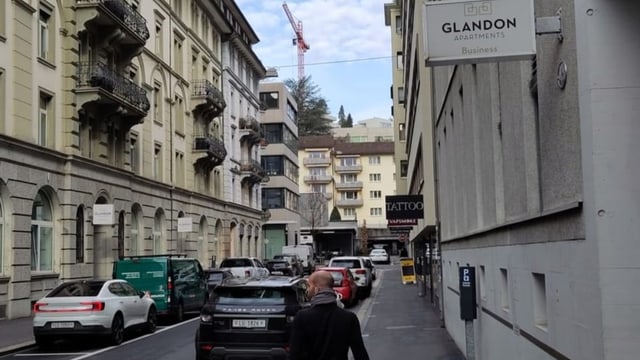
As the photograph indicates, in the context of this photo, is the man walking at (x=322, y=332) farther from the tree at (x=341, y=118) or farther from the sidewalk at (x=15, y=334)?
the tree at (x=341, y=118)

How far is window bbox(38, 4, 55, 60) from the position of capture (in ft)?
87.9

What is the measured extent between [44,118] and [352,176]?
339ft

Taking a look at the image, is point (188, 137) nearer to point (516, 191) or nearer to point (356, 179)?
point (516, 191)

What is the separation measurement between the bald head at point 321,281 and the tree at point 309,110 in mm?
136668

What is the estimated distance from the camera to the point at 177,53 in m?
44.5

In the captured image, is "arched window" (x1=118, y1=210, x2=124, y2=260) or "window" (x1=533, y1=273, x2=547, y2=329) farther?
"arched window" (x1=118, y1=210, x2=124, y2=260)

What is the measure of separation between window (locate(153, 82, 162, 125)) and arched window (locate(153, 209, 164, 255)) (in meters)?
4.98

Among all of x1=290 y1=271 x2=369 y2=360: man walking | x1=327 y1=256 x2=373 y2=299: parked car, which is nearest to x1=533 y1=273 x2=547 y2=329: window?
x1=290 y1=271 x2=369 y2=360: man walking

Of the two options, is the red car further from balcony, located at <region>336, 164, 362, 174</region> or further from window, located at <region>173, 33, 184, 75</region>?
balcony, located at <region>336, 164, 362, 174</region>

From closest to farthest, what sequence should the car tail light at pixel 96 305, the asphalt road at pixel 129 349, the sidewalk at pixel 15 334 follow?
the asphalt road at pixel 129 349
the car tail light at pixel 96 305
the sidewalk at pixel 15 334

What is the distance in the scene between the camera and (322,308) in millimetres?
5520

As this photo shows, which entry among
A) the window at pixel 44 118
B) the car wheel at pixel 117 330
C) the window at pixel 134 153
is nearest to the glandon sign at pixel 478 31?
the car wheel at pixel 117 330

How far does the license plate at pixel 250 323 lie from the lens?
38.4 feet

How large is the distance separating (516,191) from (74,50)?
2470 centimetres
